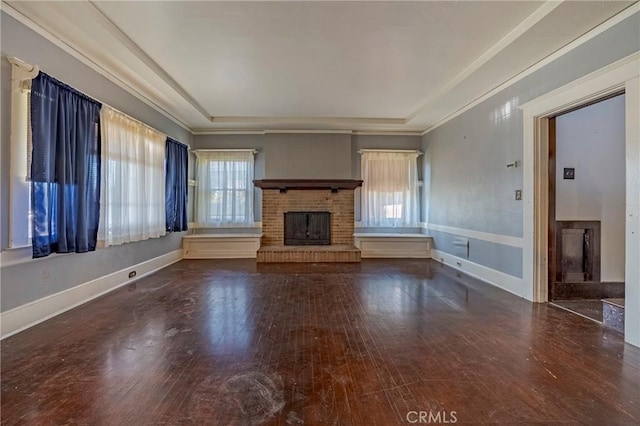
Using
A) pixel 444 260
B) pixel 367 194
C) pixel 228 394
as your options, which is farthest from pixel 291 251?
pixel 228 394

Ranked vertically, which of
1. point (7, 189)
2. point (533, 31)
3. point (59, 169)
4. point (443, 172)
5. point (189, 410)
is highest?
point (533, 31)

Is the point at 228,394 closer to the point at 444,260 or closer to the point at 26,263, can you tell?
the point at 26,263

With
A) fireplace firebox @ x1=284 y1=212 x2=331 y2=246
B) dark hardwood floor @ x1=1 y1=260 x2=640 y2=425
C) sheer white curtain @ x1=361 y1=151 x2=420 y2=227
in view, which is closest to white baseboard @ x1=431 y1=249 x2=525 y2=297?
dark hardwood floor @ x1=1 y1=260 x2=640 y2=425

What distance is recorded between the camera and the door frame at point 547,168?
8.84 ft

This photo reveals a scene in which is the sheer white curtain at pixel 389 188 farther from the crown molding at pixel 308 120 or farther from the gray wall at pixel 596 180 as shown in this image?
the gray wall at pixel 596 180

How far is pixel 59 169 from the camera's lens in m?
3.28

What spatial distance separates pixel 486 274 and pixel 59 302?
5544 mm

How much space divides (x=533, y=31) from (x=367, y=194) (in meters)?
4.69

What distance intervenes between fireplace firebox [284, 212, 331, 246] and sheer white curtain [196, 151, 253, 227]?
93cm

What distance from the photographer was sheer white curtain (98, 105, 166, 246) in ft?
13.5

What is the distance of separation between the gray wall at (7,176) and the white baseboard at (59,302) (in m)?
0.06

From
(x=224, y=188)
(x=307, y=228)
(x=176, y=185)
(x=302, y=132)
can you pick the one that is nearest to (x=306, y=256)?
(x=307, y=228)

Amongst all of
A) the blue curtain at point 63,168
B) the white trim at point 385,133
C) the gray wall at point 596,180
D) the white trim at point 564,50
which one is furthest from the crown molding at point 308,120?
the gray wall at point 596,180

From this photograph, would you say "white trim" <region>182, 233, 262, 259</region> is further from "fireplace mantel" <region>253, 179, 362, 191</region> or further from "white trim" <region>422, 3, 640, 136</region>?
"white trim" <region>422, 3, 640, 136</region>
